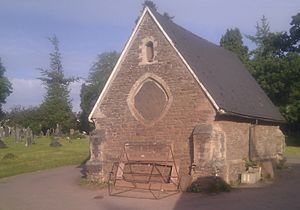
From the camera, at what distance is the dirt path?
14.9 metres

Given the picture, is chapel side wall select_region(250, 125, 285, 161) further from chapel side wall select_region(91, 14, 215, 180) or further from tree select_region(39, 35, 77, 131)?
tree select_region(39, 35, 77, 131)

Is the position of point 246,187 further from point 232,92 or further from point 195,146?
point 232,92

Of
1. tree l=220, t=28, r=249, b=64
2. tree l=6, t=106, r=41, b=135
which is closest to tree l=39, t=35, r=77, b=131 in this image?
tree l=6, t=106, r=41, b=135

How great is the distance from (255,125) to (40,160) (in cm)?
1761

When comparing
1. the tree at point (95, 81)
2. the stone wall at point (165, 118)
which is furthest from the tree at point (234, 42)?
the stone wall at point (165, 118)

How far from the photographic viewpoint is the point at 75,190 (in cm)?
1977

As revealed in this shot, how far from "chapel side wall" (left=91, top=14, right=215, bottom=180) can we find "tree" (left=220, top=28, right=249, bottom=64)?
34.4 meters

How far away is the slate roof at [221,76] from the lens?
→ 63.8 feet

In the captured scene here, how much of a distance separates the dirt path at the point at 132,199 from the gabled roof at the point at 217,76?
3828mm

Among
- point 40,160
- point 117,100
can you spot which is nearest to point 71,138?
point 40,160

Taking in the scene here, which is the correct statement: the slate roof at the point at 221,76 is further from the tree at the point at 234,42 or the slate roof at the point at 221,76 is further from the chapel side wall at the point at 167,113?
the tree at the point at 234,42

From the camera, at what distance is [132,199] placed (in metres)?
16.7

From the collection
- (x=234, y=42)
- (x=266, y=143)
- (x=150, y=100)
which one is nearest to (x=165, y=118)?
(x=150, y=100)

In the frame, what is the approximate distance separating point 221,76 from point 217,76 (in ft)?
2.36
